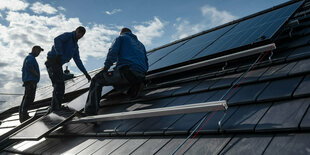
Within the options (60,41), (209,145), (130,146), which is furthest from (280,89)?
(60,41)

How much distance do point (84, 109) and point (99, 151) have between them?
51.3 inches

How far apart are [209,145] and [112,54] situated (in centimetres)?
253

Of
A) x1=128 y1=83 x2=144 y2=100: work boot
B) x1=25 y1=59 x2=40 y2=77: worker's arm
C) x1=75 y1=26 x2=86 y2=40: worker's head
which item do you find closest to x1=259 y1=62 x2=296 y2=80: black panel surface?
x1=128 y1=83 x2=144 y2=100: work boot

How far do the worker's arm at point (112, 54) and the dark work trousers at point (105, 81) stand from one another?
17cm

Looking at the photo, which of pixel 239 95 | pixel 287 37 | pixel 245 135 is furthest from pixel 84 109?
pixel 287 37

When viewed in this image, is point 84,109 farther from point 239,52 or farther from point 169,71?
point 239,52

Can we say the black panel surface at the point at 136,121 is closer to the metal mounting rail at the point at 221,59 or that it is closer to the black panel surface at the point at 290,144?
the metal mounting rail at the point at 221,59

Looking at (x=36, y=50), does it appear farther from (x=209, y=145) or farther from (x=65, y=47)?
(x=209, y=145)

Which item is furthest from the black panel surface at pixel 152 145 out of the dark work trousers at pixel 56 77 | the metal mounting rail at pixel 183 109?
the dark work trousers at pixel 56 77

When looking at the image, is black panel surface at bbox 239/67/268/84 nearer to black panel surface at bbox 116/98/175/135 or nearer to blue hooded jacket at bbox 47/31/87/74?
black panel surface at bbox 116/98/175/135

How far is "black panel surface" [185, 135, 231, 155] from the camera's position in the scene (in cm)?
191

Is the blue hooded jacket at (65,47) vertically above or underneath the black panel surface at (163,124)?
above

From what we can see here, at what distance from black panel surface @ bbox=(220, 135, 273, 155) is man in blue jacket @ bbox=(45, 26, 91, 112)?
3.83 meters

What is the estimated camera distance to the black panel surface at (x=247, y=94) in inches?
95.9
